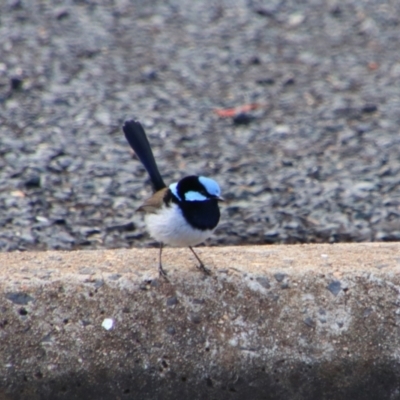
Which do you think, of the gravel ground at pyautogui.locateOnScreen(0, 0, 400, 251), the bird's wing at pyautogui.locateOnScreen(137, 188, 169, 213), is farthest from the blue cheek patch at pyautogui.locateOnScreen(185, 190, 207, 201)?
the gravel ground at pyautogui.locateOnScreen(0, 0, 400, 251)

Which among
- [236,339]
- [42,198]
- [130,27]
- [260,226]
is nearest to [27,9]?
[130,27]

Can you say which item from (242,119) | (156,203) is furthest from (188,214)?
(242,119)

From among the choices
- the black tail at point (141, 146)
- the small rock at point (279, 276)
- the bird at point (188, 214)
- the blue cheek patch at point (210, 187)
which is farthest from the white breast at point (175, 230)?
the black tail at point (141, 146)

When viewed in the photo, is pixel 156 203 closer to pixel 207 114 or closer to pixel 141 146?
pixel 141 146

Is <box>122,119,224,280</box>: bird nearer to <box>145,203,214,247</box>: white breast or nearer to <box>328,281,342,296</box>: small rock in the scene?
<box>145,203,214,247</box>: white breast

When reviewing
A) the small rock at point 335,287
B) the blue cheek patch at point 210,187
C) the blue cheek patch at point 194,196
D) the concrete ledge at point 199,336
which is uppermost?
the blue cheek patch at point 210,187

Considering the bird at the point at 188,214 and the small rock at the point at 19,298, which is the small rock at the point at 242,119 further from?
the small rock at the point at 19,298
